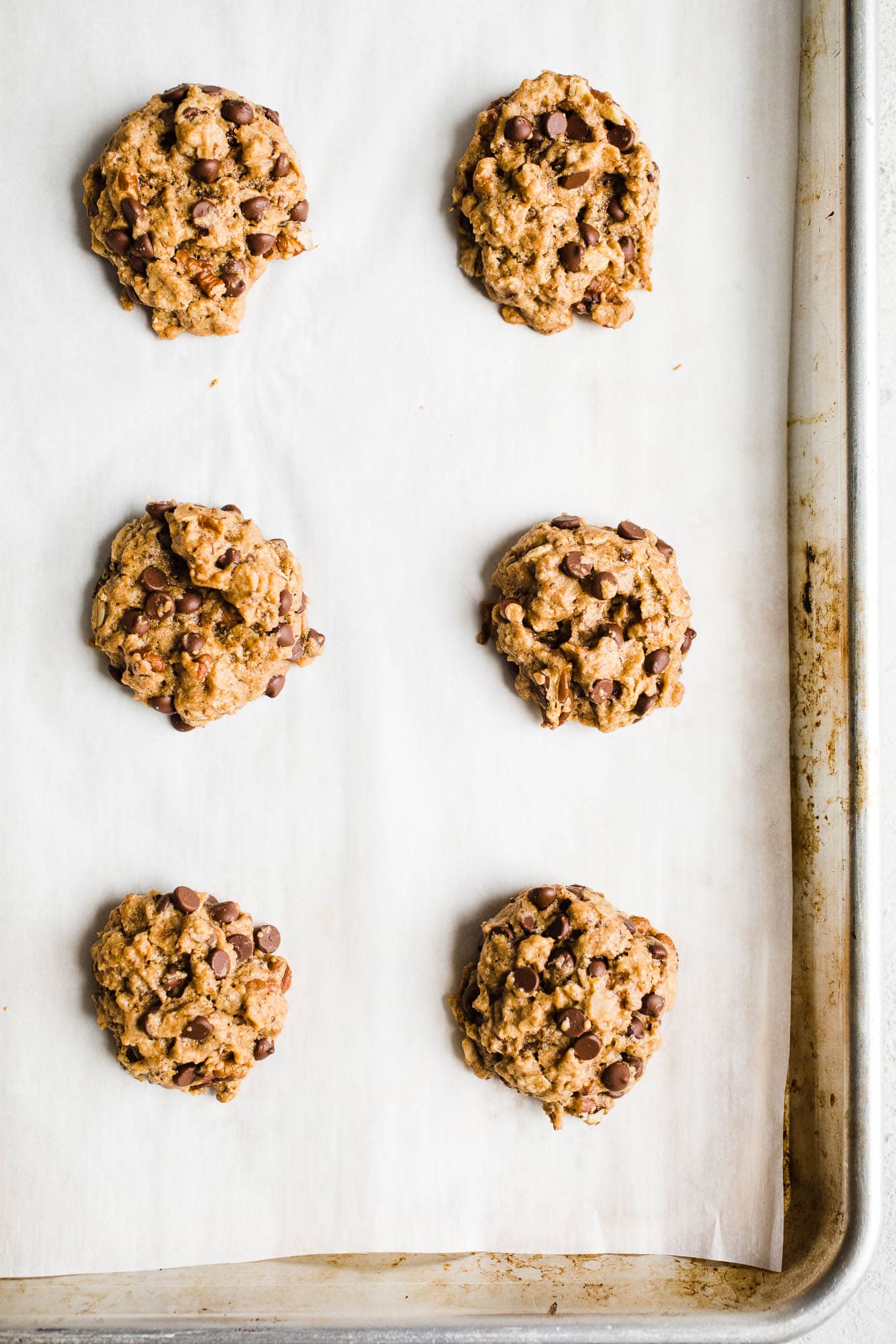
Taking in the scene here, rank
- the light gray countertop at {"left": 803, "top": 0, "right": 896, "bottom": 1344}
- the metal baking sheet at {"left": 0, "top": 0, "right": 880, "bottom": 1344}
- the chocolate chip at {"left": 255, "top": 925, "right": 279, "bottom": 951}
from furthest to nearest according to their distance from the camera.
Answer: the light gray countertop at {"left": 803, "top": 0, "right": 896, "bottom": 1344} < the chocolate chip at {"left": 255, "top": 925, "right": 279, "bottom": 951} < the metal baking sheet at {"left": 0, "top": 0, "right": 880, "bottom": 1344}

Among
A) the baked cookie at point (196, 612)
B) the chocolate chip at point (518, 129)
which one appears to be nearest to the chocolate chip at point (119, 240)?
the baked cookie at point (196, 612)

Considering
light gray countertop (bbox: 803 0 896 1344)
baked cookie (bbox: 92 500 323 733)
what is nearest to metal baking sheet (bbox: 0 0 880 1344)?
light gray countertop (bbox: 803 0 896 1344)

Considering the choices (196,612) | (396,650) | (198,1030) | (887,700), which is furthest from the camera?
(887,700)

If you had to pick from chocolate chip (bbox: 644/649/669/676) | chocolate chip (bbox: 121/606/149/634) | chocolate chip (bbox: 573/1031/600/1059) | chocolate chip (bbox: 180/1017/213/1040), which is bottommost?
chocolate chip (bbox: 573/1031/600/1059)

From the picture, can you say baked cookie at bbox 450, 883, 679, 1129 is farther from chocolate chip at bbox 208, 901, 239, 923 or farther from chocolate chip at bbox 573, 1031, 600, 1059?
chocolate chip at bbox 208, 901, 239, 923

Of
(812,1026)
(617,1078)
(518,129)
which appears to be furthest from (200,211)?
(812,1026)

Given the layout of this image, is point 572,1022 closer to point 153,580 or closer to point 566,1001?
point 566,1001
